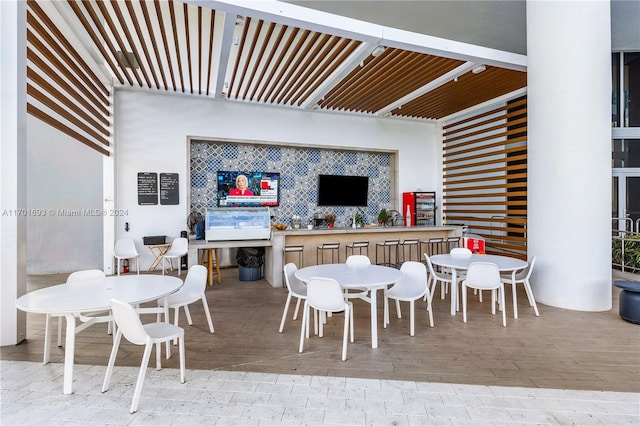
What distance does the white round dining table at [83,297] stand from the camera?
236cm

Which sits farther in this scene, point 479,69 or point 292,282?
point 479,69

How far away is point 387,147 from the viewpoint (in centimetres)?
894

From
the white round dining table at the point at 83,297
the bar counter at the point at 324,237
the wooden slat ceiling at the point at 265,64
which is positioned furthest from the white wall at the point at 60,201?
the white round dining table at the point at 83,297

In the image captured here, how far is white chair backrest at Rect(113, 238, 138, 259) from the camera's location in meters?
6.09

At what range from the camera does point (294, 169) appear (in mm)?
8328

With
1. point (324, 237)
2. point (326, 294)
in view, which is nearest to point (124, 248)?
point (324, 237)

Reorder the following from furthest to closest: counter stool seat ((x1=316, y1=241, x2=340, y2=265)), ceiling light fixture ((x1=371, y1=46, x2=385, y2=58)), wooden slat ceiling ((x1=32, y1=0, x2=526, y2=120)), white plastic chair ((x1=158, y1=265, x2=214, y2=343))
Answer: counter stool seat ((x1=316, y1=241, x2=340, y2=265)), ceiling light fixture ((x1=371, y1=46, x2=385, y2=58)), wooden slat ceiling ((x1=32, y1=0, x2=526, y2=120)), white plastic chair ((x1=158, y1=265, x2=214, y2=343))

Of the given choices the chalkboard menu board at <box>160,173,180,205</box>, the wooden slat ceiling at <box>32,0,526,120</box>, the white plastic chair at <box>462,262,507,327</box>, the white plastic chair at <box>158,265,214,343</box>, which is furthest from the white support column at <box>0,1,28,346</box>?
the white plastic chair at <box>462,262,507,327</box>

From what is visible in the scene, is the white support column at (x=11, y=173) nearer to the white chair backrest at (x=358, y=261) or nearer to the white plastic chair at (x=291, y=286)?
the white plastic chair at (x=291, y=286)

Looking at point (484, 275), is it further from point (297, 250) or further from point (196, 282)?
point (196, 282)

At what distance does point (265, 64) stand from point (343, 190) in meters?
4.13

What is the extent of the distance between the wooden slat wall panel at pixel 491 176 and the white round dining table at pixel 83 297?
675cm

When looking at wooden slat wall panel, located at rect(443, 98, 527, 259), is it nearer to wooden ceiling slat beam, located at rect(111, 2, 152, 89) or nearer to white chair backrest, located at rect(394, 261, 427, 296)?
white chair backrest, located at rect(394, 261, 427, 296)

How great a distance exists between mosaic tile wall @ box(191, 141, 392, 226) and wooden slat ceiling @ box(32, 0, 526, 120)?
47.1 inches
